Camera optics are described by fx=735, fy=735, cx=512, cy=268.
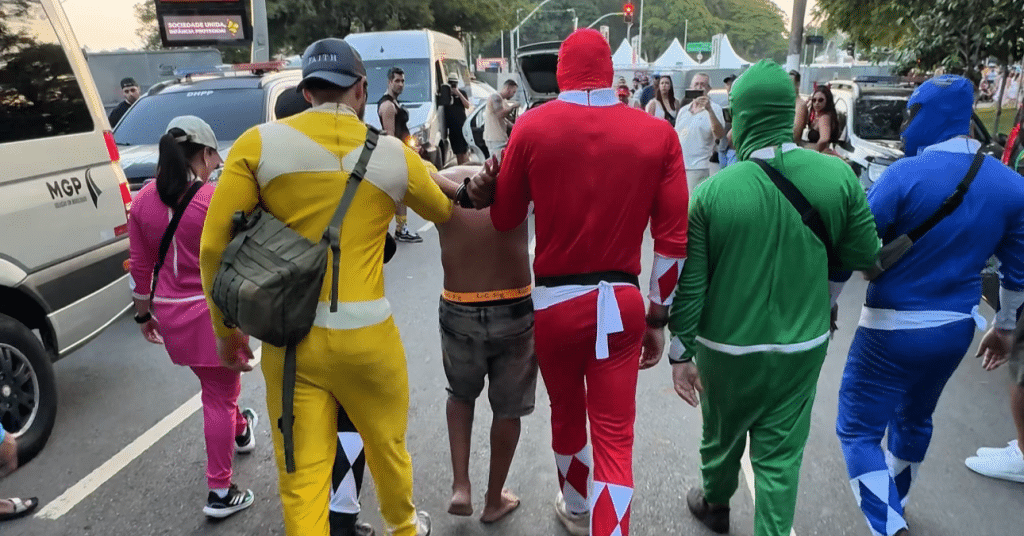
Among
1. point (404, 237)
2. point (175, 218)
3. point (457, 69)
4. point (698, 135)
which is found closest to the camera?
point (175, 218)

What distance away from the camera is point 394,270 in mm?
7734

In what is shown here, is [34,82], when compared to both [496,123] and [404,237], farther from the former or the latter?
[496,123]

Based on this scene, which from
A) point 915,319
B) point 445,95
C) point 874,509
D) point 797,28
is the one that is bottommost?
point 874,509

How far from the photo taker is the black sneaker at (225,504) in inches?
128

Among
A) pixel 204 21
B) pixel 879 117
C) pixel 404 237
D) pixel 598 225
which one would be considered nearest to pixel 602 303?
pixel 598 225

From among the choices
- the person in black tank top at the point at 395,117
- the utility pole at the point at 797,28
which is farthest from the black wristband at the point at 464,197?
the utility pole at the point at 797,28

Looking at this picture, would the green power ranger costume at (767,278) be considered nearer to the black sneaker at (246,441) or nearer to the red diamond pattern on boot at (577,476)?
the red diamond pattern on boot at (577,476)

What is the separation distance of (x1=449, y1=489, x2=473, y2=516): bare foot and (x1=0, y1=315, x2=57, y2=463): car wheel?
2.42 m

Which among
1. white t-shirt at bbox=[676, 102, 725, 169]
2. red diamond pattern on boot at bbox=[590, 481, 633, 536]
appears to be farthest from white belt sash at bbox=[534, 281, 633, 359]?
white t-shirt at bbox=[676, 102, 725, 169]

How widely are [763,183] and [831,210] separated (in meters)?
0.24

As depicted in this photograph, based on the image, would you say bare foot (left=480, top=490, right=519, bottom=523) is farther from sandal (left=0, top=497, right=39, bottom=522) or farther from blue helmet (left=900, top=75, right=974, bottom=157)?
blue helmet (left=900, top=75, right=974, bottom=157)

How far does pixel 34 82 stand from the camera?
160 inches

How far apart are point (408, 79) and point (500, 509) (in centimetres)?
1119

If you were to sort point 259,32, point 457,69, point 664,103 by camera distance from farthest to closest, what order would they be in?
point 457,69, point 259,32, point 664,103
